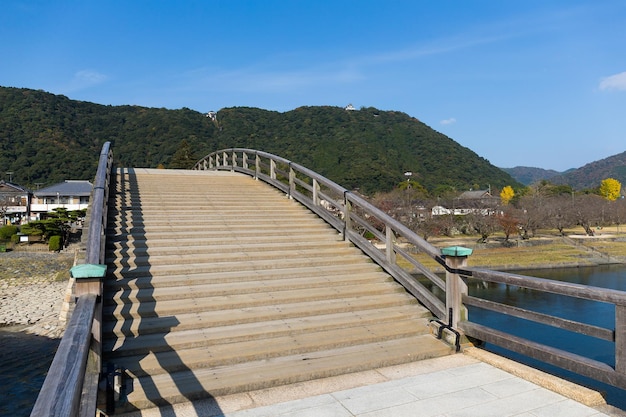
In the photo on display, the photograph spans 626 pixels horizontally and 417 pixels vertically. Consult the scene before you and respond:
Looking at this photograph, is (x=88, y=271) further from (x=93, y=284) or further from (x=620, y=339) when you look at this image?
(x=620, y=339)

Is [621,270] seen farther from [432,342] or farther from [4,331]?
[4,331]

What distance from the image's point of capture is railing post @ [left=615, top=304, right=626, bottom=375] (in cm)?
327

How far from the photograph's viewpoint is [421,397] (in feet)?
11.8

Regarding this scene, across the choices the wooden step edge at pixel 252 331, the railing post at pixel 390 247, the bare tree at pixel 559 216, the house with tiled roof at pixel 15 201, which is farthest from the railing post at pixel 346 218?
the house with tiled roof at pixel 15 201

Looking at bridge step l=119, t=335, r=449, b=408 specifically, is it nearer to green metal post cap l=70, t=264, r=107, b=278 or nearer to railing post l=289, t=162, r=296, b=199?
green metal post cap l=70, t=264, r=107, b=278

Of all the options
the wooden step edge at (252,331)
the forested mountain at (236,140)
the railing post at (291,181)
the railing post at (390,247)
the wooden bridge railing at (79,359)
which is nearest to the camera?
the wooden bridge railing at (79,359)

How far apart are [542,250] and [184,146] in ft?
124

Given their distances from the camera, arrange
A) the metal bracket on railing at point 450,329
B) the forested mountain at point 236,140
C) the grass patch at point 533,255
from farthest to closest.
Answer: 1. the forested mountain at point 236,140
2. the grass patch at point 533,255
3. the metal bracket on railing at point 450,329

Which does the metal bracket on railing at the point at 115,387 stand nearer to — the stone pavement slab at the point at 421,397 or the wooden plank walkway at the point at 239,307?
the wooden plank walkway at the point at 239,307

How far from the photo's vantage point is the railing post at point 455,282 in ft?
15.8

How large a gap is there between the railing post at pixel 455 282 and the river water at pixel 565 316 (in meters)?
1.94

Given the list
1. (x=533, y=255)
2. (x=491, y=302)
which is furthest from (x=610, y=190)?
(x=491, y=302)

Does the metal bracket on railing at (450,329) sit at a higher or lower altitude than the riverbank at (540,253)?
higher

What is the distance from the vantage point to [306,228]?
326 inches
